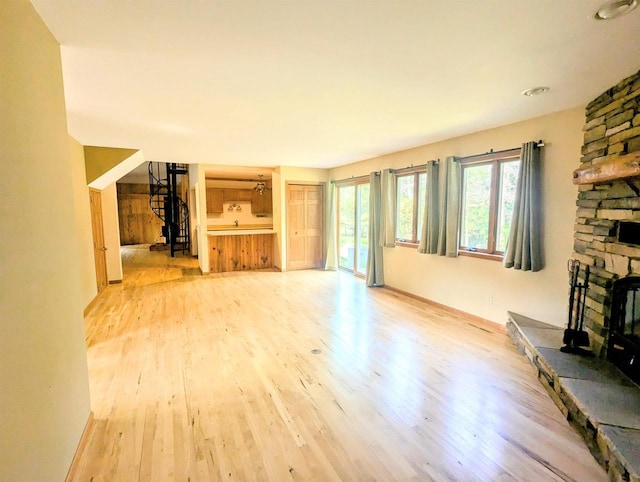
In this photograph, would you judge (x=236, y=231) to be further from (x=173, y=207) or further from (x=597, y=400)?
(x=597, y=400)

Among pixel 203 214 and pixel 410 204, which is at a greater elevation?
pixel 410 204

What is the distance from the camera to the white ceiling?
1.63m

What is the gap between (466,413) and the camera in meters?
2.33

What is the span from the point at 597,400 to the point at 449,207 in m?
2.85

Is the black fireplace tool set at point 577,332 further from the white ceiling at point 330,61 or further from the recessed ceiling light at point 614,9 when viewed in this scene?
the recessed ceiling light at point 614,9

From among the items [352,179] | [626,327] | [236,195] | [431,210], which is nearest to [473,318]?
[431,210]

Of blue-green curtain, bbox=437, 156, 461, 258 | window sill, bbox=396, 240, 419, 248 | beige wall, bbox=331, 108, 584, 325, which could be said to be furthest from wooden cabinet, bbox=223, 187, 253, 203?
blue-green curtain, bbox=437, 156, 461, 258

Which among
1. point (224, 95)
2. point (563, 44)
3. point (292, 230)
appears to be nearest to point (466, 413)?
point (563, 44)

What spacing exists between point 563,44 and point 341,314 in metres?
3.68

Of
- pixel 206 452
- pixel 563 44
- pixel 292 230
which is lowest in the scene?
pixel 206 452

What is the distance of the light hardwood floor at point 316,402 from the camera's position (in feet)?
6.13

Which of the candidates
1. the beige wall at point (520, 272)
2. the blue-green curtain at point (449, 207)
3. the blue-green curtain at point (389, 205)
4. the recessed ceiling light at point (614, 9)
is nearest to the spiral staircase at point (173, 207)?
the blue-green curtain at point (389, 205)

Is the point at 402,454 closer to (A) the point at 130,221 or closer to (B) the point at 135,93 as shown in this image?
(B) the point at 135,93

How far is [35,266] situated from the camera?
1.48m
